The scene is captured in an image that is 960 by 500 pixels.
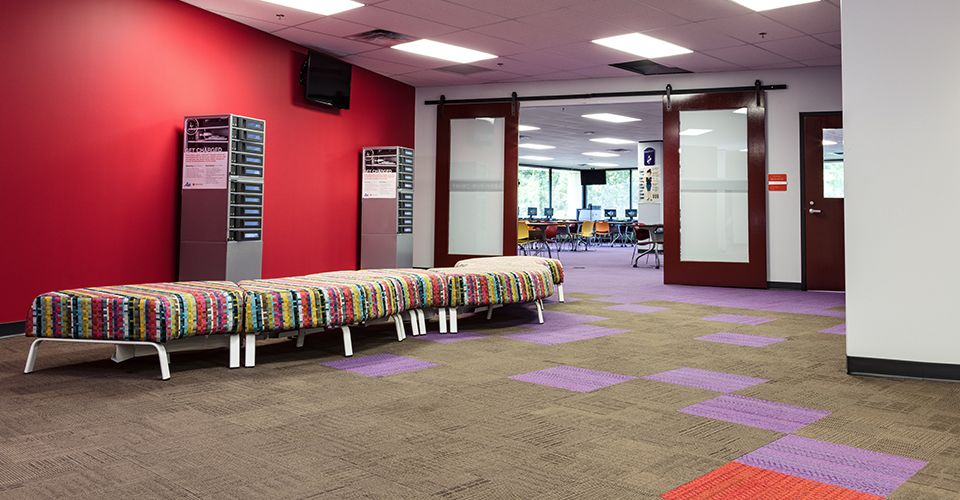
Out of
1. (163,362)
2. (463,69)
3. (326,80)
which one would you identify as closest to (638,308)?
(463,69)

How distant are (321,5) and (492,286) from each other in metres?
3.31

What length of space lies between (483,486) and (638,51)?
6.98 m

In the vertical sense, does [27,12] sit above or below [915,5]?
above

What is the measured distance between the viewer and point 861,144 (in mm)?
3611

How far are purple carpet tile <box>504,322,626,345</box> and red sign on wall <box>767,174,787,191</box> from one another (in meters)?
4.71

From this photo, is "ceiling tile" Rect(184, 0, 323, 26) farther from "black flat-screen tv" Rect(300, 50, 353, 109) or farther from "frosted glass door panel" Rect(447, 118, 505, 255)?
"frosted glass door panel" Rect(447, 118, 505, 255)

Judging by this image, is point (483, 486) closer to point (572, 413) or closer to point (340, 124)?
point (572, 413)

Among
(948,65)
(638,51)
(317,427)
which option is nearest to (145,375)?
(317,427)

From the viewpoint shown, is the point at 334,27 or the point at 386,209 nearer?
the point at 334,27

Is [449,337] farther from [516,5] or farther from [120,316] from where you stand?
[516,5]

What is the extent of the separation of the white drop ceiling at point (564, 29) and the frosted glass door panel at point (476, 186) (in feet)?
4.16

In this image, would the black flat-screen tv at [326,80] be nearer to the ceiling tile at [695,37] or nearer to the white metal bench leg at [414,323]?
the ceiling tile at [695,37]

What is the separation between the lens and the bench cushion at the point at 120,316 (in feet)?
10.9

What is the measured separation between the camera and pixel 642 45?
7809 millimetres
